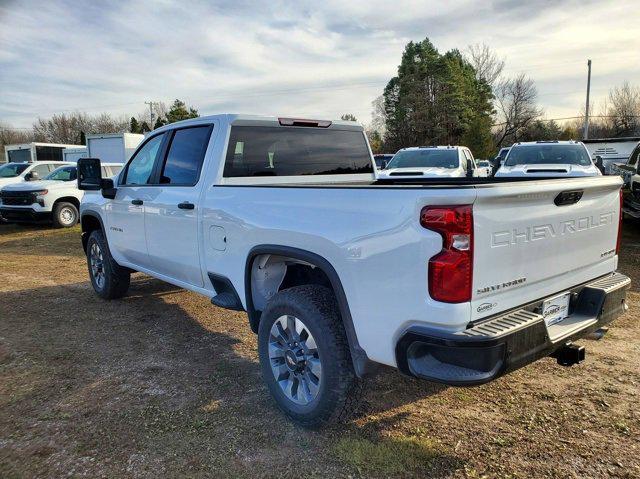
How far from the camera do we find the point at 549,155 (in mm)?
11086

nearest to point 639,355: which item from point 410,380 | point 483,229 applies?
point 410,380

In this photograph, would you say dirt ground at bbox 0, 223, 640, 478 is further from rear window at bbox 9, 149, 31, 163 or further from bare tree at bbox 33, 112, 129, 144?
bare tree at bbox 33, 112, 129, 144

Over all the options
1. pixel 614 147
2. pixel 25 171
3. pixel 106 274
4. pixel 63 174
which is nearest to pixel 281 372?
pixel 106 274

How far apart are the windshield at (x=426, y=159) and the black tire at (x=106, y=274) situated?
296 inches

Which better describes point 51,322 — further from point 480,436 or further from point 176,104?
point 176,104

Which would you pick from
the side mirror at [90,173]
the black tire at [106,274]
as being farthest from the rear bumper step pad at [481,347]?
the black tire at [106,274]

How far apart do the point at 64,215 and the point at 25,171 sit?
3142mm

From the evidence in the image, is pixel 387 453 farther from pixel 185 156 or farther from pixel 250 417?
pixel 185 156

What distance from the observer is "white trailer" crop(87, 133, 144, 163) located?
20642mm

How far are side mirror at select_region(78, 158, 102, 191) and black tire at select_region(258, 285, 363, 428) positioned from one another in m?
3.10

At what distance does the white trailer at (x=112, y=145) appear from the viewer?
67.7 ft

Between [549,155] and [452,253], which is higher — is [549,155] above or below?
above

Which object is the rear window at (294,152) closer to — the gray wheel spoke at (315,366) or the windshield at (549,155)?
the gray wheel spoke at (315,366)

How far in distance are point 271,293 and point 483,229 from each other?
174cm
